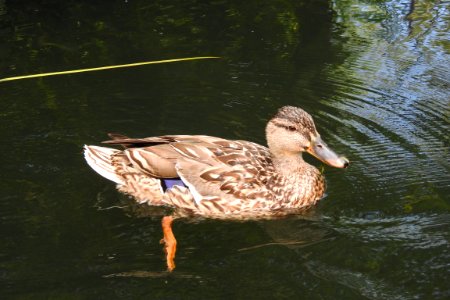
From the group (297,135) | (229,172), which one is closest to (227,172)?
(229,172)

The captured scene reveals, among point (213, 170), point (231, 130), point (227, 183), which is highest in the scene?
point (213, 170)

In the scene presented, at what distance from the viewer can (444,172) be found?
720 cm

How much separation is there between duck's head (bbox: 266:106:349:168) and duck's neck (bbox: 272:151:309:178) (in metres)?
0.06

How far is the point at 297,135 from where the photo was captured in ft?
22.8

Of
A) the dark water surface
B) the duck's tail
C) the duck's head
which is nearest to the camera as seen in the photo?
the dark water surface

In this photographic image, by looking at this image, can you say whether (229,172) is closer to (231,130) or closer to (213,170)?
(213,170)

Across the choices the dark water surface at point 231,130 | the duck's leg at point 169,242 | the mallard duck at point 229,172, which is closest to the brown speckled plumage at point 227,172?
the mallard duck at point 229,172

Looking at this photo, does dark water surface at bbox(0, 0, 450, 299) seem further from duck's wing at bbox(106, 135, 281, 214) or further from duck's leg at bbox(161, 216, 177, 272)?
duck's wing at bbox(106, 135, 281, 214)

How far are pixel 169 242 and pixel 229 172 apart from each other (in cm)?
101

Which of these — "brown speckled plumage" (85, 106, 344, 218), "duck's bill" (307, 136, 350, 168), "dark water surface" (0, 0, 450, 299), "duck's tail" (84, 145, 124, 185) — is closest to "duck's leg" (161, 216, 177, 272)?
"dark water surface" (0, 0, 450, 299)

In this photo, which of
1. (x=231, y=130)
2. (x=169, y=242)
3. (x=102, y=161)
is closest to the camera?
(x=169, y=242)

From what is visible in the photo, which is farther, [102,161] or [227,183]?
[102,161]

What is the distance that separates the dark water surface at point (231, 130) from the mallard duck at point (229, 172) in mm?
171

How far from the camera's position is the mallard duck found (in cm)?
688
